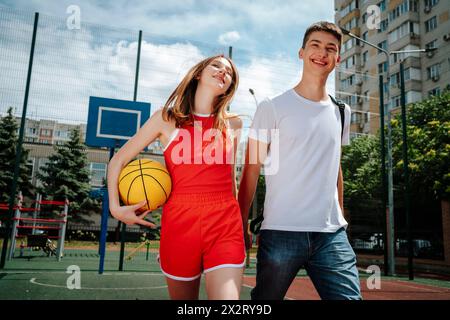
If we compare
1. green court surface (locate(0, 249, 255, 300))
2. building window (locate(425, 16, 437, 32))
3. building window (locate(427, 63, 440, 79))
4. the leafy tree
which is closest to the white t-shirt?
green court surface (locate(0, 249, 255, 300))

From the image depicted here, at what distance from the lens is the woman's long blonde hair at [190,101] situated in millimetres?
2012

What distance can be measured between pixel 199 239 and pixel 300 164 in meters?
0.63

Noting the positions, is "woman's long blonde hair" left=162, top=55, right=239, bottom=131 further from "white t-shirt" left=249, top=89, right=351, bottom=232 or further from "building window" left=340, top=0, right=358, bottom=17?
"building window" left=340, top=0, right=358, bottom=17

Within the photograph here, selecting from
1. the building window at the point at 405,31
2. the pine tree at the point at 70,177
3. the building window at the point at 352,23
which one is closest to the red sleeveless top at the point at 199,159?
the pine tree at the point at 70,177

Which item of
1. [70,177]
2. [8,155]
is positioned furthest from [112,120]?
[8,155]

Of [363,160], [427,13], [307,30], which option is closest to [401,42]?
[427,13]

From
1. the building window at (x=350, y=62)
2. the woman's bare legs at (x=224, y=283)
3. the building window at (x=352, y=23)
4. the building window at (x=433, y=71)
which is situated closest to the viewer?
the woman's bare legs at (x=224, y=283)

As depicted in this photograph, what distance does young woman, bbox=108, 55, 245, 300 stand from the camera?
1.78 m

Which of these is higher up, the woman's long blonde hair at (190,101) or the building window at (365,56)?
the building window at (365,56)

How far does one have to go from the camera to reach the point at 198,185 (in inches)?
73.6

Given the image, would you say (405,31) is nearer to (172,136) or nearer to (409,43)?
(409,43)

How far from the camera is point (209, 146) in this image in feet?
6.41

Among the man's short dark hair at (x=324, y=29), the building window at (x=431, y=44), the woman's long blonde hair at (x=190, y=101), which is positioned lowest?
the woman's long blonde hair at (x=190, y=101)

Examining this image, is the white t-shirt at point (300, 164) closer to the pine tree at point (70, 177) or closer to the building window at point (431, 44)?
the pine tree at point (70, 177)
